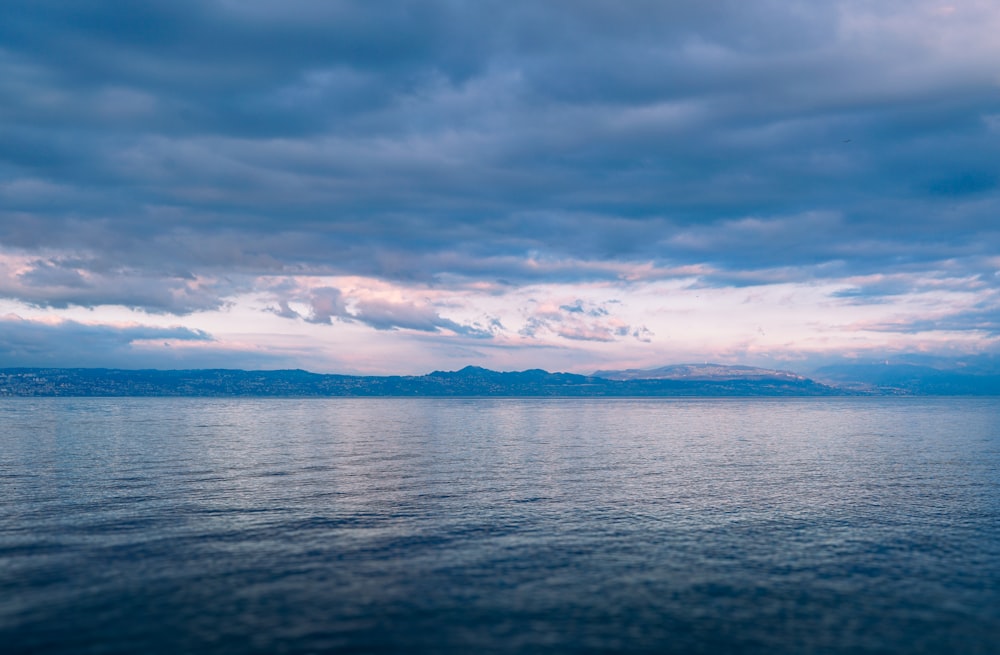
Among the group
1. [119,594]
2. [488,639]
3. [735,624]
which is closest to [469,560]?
[488,639]

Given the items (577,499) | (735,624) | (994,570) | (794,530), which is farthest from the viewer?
(577,499)

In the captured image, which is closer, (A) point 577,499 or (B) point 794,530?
(B) point 794,530

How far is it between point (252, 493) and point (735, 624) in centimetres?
4559

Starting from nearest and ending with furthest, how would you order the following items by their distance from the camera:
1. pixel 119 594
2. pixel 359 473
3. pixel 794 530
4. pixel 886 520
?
pixel 119 594, pixel 794 530, pixel 886 520, pixel 359 473

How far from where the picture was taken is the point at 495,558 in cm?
3981

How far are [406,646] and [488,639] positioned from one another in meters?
3.31

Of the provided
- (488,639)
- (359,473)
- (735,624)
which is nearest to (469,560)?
(488,639)

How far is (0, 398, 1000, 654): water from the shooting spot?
94.3 feet

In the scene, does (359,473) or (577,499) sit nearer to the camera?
(577,499)

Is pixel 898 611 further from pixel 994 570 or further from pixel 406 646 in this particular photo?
pixel 406 646

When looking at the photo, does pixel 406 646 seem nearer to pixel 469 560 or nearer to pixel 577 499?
pixel 469 560

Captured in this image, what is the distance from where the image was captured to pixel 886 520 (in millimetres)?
51438

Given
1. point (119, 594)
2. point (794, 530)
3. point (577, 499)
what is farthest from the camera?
Result: point (577, 499)

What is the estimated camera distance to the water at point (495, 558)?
2873cm
